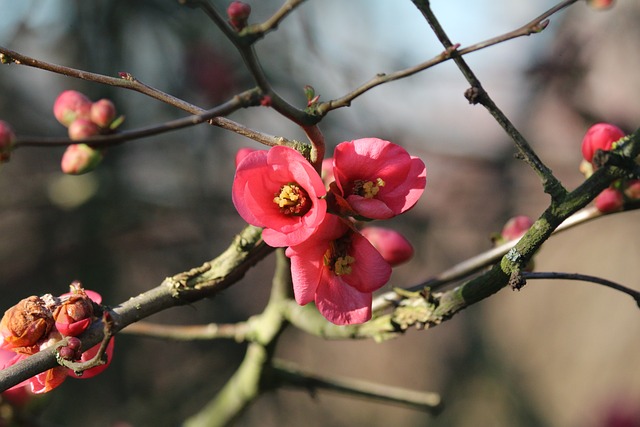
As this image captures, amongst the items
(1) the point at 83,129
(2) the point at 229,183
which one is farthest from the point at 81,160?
(2) the point at 229,183

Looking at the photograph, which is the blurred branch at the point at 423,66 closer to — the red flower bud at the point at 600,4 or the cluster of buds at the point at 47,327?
the cluster of buds at the point at 47,327

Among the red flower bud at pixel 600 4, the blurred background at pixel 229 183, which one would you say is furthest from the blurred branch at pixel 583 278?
the blurred background at pixel 229 183

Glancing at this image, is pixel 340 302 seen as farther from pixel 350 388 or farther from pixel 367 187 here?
pixel 350 388

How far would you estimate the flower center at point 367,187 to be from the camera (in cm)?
93

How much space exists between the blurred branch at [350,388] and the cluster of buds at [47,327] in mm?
544

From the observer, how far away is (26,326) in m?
0.86

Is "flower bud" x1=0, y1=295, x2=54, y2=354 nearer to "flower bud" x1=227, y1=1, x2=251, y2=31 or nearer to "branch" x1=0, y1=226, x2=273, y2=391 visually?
"branch" x1=0, y1=226, x2=273, y2=391

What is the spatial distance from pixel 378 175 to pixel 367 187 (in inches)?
1.1

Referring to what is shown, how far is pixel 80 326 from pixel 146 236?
2.32 metres

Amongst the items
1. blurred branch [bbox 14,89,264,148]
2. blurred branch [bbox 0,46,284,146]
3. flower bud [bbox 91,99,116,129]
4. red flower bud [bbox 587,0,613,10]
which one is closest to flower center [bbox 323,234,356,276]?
blurred branch [bbox 0,46,284,146]

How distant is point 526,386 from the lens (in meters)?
3.90

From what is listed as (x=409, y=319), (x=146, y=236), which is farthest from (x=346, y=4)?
(x=409, y=319)

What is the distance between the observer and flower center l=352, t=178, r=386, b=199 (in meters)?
0.93

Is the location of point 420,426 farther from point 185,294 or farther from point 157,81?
point 185,294
